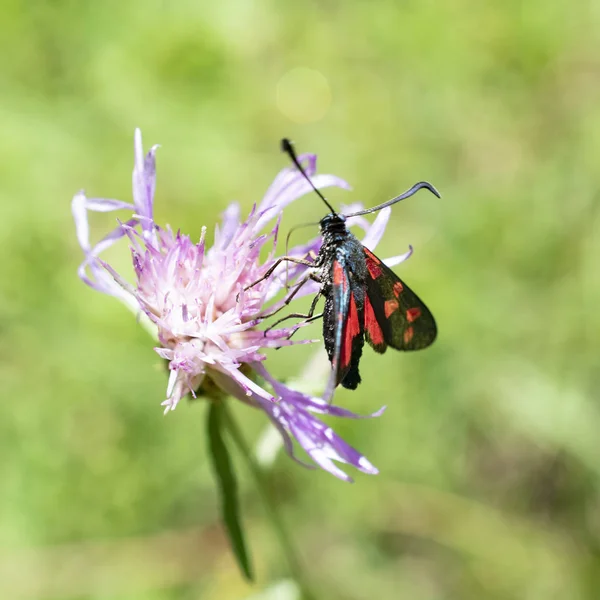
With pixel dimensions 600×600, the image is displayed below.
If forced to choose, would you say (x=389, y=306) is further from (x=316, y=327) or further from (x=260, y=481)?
(x=316, y=327)

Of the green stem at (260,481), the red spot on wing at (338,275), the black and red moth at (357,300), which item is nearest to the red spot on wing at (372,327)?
the black and red moth at (357,300)

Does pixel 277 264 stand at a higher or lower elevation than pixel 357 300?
higher

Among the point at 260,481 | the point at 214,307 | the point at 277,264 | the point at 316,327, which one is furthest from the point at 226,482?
the point at 316,327

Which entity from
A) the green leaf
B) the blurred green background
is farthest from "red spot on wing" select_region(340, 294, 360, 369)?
the blurred green background

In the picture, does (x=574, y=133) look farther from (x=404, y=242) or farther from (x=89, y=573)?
(x=89, y=573)

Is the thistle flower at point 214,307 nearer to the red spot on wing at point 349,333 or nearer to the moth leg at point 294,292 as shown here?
the moth leg at point 294,292

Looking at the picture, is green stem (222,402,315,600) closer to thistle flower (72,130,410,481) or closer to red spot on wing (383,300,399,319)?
thistle flower (72,130,410,481)
